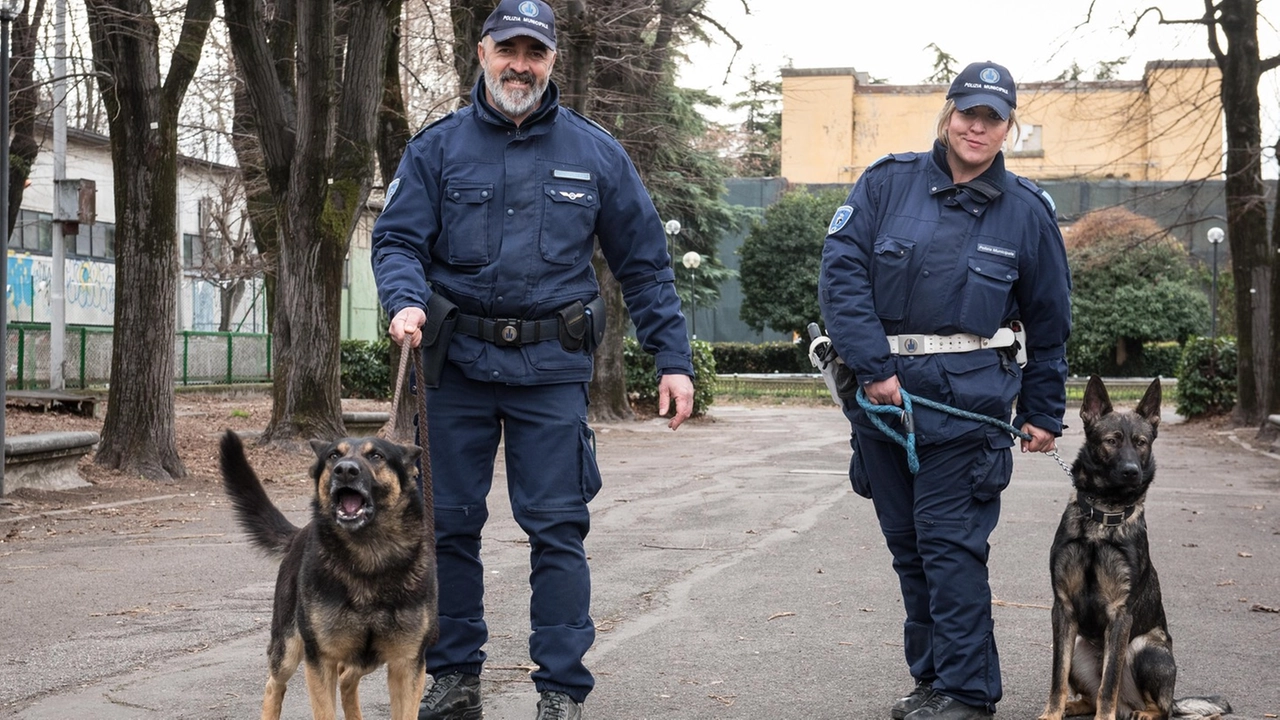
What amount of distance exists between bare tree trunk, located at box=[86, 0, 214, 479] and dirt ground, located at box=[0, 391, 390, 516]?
0.36 metres

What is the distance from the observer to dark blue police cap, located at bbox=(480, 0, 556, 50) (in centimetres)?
456

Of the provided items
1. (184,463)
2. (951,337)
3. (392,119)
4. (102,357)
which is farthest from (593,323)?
(102,357)

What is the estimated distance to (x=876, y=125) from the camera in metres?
59.6

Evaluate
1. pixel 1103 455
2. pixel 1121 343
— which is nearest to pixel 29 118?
pixel 1103 455

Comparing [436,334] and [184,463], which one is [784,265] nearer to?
[184,463]

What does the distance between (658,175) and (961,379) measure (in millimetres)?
21062

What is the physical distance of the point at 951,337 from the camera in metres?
4.77

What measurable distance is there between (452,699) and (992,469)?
2.05 m

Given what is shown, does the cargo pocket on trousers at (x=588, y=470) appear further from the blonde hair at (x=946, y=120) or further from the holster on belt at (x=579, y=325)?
the blonde hair at (x=946, y=120)

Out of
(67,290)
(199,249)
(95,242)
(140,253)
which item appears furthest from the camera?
(199,249)

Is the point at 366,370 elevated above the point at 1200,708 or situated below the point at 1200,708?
above

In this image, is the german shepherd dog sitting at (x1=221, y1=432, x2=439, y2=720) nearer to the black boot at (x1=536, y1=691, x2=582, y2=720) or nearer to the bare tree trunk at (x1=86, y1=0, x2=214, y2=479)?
the black boot at (x1=536, y1=691, x2=582, y2=720)

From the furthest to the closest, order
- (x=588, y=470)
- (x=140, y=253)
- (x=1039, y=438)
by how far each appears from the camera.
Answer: (x=140, y=253) < (x=1039, y=438) < (x=588, y=470)

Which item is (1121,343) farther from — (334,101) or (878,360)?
(878,360)
